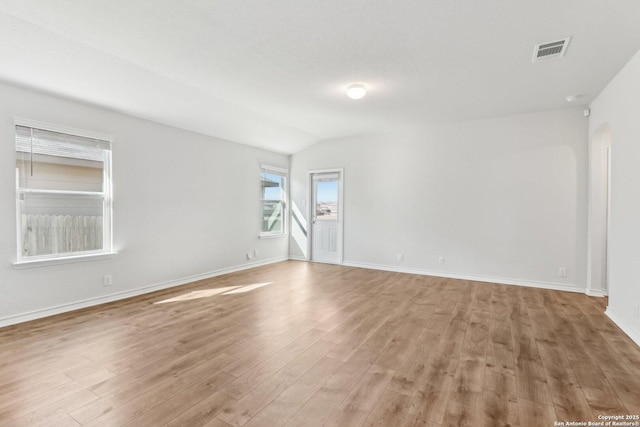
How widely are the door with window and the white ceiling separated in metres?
2.34

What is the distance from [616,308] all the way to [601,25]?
288cm

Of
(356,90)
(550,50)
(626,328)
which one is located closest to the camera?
(550,50)

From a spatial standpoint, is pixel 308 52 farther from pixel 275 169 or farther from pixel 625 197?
pixel 275 169

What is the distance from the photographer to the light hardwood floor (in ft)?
5.99

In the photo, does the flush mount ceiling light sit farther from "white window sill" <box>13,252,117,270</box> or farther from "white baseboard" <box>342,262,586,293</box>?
"white window sill" <box>13,252,117,270</box>

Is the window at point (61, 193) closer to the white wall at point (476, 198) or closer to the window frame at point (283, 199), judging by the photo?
the window frame at point (283, 199)

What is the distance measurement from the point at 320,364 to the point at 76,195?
3620 mm

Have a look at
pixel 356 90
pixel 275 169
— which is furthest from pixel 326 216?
pixel 356 90

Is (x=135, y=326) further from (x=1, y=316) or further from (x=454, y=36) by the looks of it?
(x=454, y=36)

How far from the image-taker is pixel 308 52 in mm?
2916

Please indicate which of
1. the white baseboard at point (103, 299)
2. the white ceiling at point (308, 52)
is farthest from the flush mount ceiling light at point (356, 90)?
the white baseboard at point (103, 299)

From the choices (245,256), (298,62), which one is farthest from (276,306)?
(298,62)

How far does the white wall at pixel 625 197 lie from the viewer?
2842 mm

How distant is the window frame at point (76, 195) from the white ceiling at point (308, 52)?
0.41 meters
